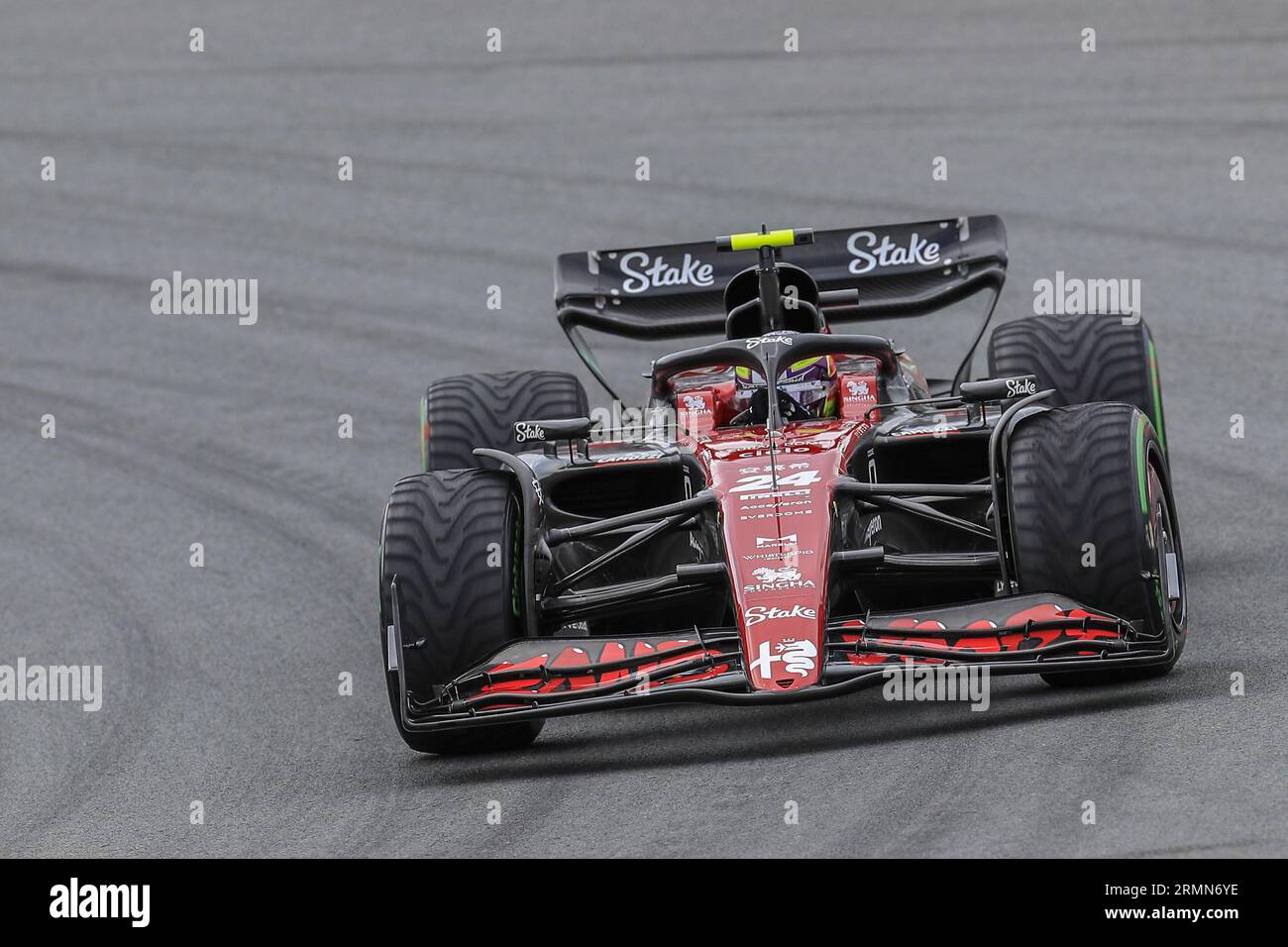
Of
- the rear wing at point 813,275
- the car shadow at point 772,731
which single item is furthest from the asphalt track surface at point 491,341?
the rear wing at point 813,275

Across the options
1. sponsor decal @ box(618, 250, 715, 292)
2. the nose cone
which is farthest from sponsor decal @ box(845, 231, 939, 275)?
the nose cone

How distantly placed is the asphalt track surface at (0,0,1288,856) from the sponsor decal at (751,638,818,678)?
1.30ft

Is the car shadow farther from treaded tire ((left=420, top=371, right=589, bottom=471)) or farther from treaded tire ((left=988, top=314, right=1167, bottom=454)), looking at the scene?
treaded tire ((left=420, top=371, right=589, bottom=471))

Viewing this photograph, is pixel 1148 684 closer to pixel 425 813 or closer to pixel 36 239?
pixel 425 813

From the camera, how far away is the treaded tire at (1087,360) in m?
11.2

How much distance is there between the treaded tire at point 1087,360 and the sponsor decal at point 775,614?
304 centimetres

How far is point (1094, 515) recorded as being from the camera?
8.77 metres

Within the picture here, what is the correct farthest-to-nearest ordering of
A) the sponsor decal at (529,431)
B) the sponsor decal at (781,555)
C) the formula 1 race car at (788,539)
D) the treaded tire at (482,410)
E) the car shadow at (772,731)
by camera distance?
1. the treaded tire at (482,410)
2. the sponsor decal at (529,431)
3. the sponsor decal at (781,555)
4. the car shadow at (772,731)
5. the formula 1 race car at (788,539)

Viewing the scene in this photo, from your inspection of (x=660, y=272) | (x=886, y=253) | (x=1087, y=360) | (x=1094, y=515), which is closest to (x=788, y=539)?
(x=1094, y=515)

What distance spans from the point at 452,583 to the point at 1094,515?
2.68m

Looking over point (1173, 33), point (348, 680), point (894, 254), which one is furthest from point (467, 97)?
point (348, 680)

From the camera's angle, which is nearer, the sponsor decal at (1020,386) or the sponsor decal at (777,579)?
the sponsor decal at (777,579)

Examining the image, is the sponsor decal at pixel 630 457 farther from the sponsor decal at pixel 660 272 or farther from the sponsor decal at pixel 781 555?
the sponsor decal at pixel 660 272

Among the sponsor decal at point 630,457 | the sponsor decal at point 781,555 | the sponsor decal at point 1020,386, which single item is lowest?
the sponsor decal at point 781,555
